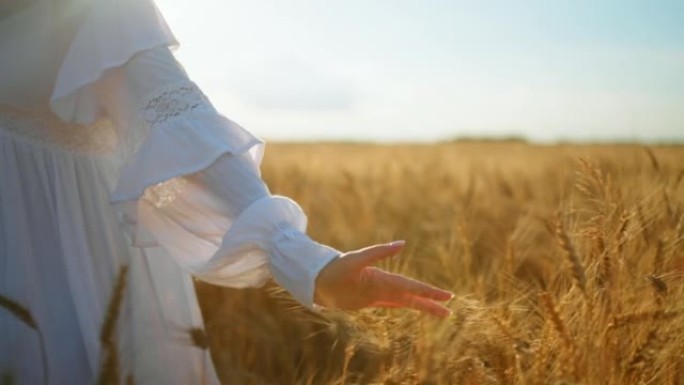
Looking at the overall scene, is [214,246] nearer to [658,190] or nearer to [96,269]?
[96,269]

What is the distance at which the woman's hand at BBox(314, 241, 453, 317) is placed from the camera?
0.93 meters

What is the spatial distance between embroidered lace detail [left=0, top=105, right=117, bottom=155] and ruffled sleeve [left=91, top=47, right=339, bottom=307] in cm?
8

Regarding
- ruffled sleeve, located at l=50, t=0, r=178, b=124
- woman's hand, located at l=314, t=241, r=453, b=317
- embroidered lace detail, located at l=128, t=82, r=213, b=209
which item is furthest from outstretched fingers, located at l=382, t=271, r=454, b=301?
ruffled sleeve, located at l=50, t=0, r=178, b=124

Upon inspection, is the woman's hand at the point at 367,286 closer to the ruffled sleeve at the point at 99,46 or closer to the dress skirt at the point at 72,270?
the dress skirt at the point at 72,270

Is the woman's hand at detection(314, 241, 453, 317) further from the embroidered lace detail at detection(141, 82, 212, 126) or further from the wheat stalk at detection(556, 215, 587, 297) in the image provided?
the embroidered lace detail at detection(141, 82, 212, 126)

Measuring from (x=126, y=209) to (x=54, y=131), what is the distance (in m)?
0.20

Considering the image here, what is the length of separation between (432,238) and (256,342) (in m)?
1.23

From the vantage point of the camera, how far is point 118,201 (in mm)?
1021

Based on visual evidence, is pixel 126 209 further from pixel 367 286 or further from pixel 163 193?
pixel 367 286

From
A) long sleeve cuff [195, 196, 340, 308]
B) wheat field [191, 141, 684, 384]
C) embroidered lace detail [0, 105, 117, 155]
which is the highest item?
embroidered lace detail [0, 105, 117, 155]

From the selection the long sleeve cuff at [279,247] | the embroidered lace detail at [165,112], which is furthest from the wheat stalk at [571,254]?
the embroidered lace detail at [165,112]

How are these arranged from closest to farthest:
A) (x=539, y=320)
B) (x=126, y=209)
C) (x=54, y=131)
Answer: (x=126, y=209)
(x=54, y=131)
(x=539, y=320)

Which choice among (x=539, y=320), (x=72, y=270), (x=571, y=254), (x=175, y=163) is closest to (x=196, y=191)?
(x=175, y=163)

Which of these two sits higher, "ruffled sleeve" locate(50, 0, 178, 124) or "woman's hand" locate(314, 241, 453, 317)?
"ruffled sleeve" locate(50, 0, 178, 124)
